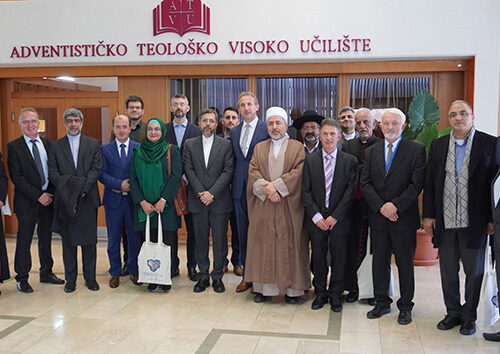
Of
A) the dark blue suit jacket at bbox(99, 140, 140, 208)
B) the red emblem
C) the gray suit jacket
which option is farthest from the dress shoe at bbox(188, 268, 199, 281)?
the red emblem

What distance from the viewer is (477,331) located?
4.00 m

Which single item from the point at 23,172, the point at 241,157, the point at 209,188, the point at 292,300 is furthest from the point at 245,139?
the point at 23,172

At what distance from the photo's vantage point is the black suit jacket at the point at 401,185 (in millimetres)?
4060

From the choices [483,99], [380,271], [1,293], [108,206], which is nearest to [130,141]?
[108,206]

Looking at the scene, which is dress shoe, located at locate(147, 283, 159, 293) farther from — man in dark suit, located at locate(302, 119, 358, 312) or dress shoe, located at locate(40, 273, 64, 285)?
man in dark suit, located at locate(302, 119, 358, 312)

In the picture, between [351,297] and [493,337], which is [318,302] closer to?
[351,297]

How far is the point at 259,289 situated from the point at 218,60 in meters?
3.26

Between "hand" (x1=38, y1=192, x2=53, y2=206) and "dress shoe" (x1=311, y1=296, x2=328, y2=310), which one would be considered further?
"hand" (x1=38, y1=192, x2=53, y2=206)

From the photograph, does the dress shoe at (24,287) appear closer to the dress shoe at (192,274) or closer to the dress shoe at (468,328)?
the dress shoe at (192,274)

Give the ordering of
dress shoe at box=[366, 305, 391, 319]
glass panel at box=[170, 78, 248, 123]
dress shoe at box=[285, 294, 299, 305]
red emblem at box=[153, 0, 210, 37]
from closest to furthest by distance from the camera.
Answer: dress shoe at box=[366, 305, 391, 319] < dress shoe at box=[285, 294, 299, 305] < red emblem at box=[153, 0, 210, 37] < glass panel at box=[170, 78, 248, 123]

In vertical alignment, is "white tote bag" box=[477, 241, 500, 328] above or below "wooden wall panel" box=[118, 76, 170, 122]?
below

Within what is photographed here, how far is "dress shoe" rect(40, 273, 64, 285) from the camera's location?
17.7ft

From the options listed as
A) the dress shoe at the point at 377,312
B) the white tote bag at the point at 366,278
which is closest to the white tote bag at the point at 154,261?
the white tote bag at the point at 366,278

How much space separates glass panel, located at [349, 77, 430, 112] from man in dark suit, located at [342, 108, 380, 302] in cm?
238
